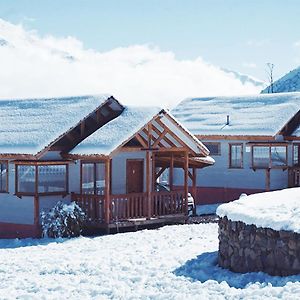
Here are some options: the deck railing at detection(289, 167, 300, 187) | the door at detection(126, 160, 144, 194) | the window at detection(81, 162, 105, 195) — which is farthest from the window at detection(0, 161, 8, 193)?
the deck railing at detection(289, 167, 300, 187)

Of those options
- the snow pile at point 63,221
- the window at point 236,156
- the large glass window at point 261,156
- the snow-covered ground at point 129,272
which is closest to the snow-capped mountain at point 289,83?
the window at point 236,156

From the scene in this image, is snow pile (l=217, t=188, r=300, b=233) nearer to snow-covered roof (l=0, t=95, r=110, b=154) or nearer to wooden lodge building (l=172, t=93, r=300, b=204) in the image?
snow-covered roof (l=0, t=95, r=110, b=154)

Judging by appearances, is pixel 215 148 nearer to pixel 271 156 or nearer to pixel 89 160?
pixel 271 156

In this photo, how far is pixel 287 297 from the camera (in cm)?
1034

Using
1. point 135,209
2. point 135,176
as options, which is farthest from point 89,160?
point 135,176

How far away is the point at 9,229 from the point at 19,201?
3.22ft

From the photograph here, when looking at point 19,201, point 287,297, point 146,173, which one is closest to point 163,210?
point 146,173

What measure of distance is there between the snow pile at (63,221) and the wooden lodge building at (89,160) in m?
0.34

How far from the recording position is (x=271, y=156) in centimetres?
2902

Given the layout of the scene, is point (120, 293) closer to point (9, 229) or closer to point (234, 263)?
point (234, 263)

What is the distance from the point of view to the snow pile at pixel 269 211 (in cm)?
1171

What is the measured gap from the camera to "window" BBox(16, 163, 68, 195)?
20.5 meters

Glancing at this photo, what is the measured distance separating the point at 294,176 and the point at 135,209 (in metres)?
9.91

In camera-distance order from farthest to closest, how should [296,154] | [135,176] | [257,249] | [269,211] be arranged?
[296,154] < [135,176] < [269,211] < [257,249]
